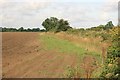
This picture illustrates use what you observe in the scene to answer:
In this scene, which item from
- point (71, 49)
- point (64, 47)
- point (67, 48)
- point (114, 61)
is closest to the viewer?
point (114, 61)

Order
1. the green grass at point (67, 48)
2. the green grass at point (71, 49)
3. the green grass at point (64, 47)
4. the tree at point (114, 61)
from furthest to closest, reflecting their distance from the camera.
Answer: the green grass at point (64, 47) < the green grass at point (67, 48) < the green grass at point (71, 49) < the tree at point (114, 61)

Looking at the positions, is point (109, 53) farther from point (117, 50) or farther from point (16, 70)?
point (16, 70)

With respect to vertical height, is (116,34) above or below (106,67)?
above

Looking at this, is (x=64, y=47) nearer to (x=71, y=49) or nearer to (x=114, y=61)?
(x=71, y=49)

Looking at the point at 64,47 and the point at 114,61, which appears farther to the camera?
the point at 64,47

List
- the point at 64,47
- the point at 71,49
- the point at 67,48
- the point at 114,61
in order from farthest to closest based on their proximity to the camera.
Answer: the point at 64,47
the point at 67,48
the point at 71,49
the point at 114,61

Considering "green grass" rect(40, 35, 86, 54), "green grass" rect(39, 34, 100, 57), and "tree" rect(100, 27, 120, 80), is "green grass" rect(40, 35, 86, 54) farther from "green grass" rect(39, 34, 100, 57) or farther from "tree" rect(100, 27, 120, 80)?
"tree" rect(100, 27, 120, 80)

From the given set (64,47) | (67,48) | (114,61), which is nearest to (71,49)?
(67,48)

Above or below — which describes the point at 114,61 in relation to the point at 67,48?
above

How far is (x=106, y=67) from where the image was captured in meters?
10.8

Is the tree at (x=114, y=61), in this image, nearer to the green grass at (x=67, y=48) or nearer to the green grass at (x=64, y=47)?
the green grass at (x=67, y=48)

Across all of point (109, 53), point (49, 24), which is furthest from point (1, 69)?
point (49, 24)

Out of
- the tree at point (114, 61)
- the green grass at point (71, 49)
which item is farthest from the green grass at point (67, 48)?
the tree at point (114, 61)

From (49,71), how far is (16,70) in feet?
5.58
